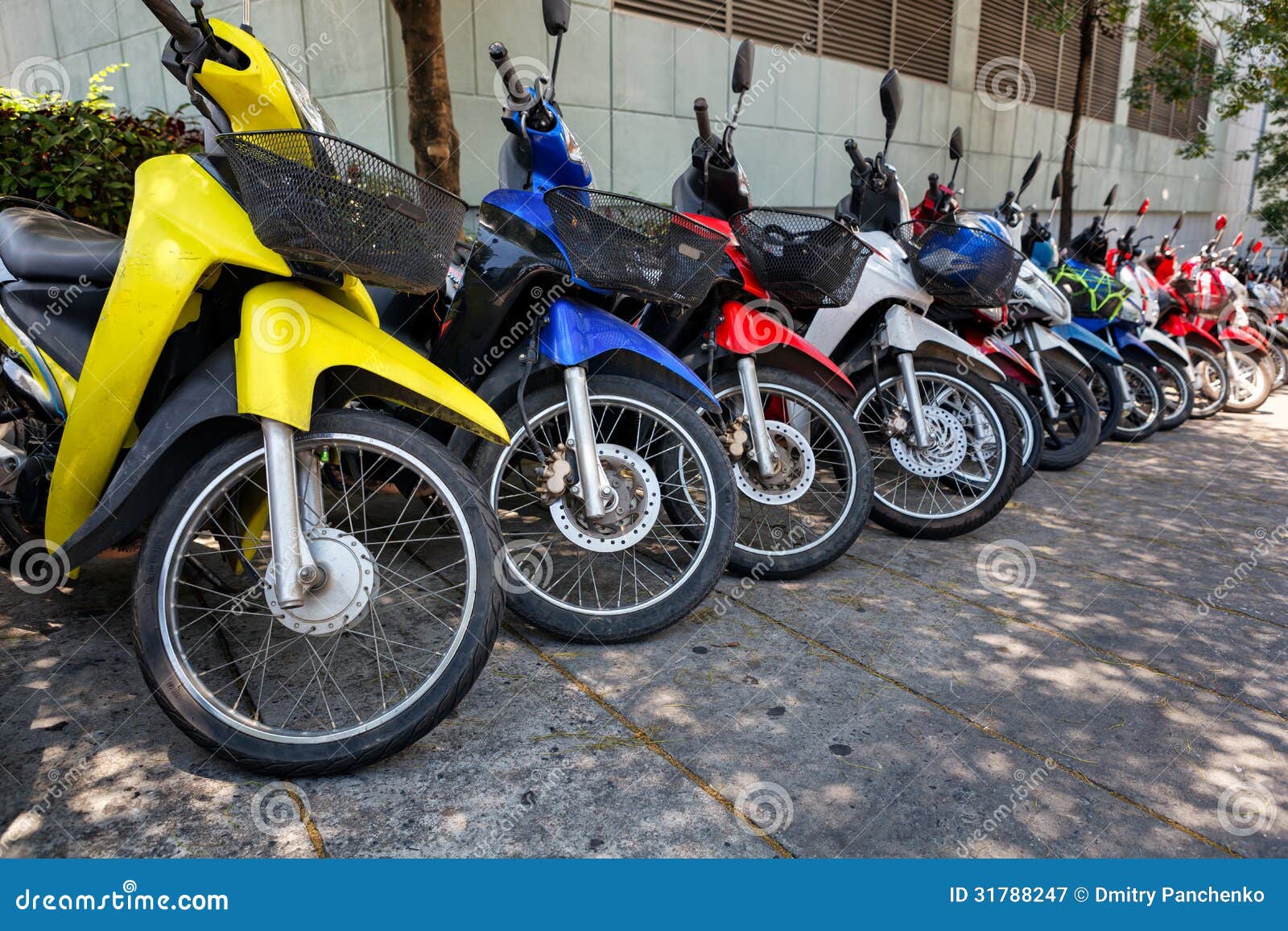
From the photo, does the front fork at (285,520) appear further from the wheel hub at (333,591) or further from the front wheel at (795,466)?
the front wheel at (795,466)

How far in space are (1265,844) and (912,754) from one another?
74 centimetres

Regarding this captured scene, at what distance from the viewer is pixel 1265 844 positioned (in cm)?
193

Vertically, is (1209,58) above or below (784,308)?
above

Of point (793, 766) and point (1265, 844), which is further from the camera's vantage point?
point (793, 766)

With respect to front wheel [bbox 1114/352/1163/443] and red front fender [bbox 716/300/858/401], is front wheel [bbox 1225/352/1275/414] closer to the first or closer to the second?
front wheel [bbox 1114/352/1163/443]

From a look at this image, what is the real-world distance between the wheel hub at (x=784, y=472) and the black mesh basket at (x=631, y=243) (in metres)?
0.78

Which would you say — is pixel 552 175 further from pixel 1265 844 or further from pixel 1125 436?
pixel 1125 436

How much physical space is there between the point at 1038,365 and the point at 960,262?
1.47 meters

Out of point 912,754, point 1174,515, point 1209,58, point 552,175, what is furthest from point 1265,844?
point 1209,58

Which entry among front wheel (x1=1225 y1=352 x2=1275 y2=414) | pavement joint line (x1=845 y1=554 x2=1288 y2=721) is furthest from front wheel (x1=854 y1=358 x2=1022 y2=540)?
front wheel (x1=1225 y1=352 x2=1275 y2=414)

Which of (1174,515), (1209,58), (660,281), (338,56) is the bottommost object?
(1174,515)

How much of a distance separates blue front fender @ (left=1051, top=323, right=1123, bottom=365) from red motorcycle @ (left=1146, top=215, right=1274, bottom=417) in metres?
1.90

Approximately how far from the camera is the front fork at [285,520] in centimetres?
195

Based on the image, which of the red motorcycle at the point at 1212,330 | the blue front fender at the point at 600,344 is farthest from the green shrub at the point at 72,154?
the red motorcycle at the point at 1212,330
